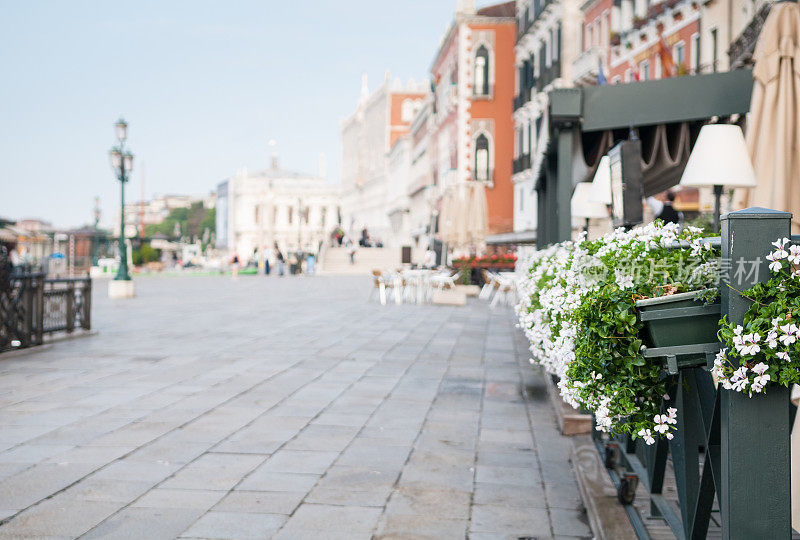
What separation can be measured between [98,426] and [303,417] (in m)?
1.48

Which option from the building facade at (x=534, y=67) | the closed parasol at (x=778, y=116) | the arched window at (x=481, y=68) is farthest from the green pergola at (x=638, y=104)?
the arched window at (x=481, y=68)

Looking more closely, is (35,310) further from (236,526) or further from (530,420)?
(236,526)

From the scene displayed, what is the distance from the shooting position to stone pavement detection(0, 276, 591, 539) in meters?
4.09

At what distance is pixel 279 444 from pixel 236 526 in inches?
65.6

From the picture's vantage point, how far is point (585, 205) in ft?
31.5

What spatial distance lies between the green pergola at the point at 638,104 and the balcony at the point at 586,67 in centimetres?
2385

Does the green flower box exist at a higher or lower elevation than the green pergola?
lower

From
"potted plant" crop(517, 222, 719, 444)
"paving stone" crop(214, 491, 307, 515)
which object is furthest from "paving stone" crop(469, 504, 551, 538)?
"potted plant" crop(517, 222, 719, 444)

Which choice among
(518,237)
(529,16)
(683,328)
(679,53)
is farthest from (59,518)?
(529,16)

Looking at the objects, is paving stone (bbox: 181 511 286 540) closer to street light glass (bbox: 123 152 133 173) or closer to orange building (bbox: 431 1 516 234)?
street light glass (bbox: 123 152 133 173)

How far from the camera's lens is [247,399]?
23.8 ft

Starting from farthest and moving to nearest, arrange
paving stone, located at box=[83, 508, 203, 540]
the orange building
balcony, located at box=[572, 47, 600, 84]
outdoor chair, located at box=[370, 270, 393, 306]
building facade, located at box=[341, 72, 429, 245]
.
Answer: building facade, located at box=[341, 72, 429, 245]
the orange building
balcony, located at box=[572, 47, 600, 84]
outdoor chair, located at box=[370, 270, 393, 306]
paving stone, located at box=[83, 508, 203, 540]

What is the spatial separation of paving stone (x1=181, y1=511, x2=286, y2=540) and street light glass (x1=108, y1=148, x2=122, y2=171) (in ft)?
67.8

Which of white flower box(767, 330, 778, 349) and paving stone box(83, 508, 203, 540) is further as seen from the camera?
paving stone box(83, 508, 203, 540)
